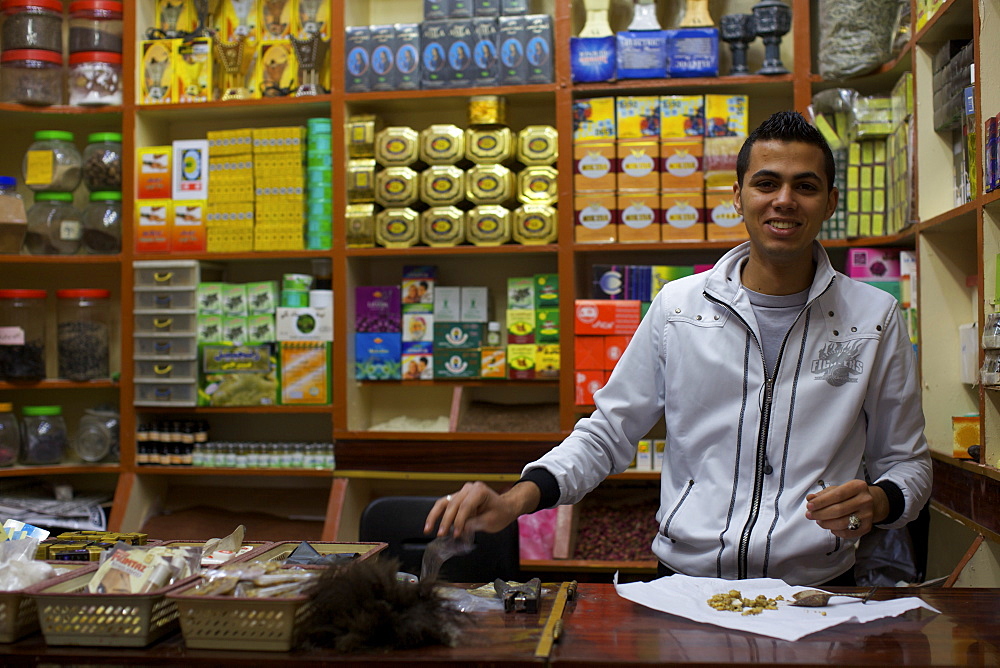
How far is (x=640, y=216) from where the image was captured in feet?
11.3

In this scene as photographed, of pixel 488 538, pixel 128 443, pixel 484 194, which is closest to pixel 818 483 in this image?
pixel 488 538

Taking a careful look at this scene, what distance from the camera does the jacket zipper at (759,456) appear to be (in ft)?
5.85

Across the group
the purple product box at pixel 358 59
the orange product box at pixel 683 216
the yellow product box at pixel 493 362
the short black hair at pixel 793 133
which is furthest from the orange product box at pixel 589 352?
the short black hair at pixel 793 133

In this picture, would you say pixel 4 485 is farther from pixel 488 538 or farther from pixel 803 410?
pixel 803 410

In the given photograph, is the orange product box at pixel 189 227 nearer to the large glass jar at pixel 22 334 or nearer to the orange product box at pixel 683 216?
the large glass jar at pixel 22 334

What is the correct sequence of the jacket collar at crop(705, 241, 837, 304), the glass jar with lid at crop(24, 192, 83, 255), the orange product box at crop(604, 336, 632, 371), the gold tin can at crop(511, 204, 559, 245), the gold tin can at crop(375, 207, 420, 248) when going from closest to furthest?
the jacket collar at crop(705, 241, 837, 304), the orange product box at crop(604, 336, 632, 371), the gold tin can at crop(511, 204, 559, 245), the gold tin can at crop(375, 207, 420, 248), the glass jar with lid at crop(24, 192, 83, 255)

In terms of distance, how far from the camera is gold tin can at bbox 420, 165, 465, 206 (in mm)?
3578

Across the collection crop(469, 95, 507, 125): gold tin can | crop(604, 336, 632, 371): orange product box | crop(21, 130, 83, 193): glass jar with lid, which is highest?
crop(469, 95, 507, 125): gold tin can

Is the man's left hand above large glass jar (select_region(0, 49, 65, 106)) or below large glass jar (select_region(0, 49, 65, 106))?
below

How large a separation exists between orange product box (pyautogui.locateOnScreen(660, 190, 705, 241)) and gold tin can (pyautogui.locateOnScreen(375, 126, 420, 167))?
100cm

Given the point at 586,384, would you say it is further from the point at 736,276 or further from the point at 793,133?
the point at 793,133

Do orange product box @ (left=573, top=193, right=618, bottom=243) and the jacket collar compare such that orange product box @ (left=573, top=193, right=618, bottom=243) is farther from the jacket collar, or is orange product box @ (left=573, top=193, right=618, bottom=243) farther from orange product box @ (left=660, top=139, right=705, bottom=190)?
the jacket collar

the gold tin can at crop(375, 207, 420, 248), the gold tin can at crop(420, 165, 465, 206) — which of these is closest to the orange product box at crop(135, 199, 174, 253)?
the gold tin can at crop(375, 207, 420, 248)

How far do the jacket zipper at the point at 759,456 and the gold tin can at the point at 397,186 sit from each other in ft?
6.38
